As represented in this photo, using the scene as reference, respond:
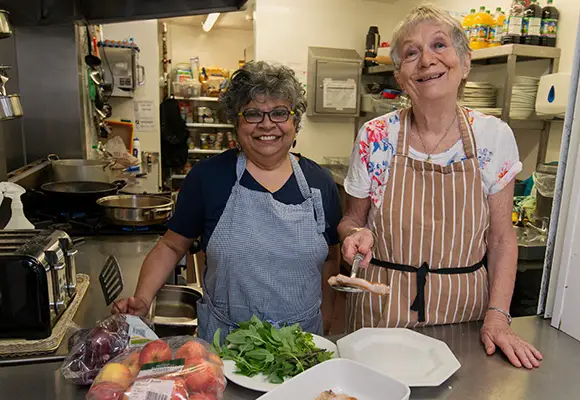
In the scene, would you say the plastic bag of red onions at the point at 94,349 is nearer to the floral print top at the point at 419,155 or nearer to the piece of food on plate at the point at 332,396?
the piece of food on plate at the point at 332,396

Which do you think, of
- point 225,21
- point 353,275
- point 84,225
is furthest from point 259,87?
point 225,21

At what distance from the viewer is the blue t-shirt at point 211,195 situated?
4.89 ft

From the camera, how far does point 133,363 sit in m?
0.84

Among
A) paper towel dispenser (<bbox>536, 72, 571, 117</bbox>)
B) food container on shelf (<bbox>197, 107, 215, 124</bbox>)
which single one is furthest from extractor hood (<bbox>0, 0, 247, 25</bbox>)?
food container on shelf (<bbox>197, 107, 215, 124</bbox>)

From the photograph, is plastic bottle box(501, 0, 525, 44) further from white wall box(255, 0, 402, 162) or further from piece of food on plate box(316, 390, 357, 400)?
piece of food on plate box(316, 390, 357, 400)

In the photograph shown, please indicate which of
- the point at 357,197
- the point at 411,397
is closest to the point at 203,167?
the point at 357,197

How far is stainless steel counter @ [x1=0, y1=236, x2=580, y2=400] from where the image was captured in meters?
0.97

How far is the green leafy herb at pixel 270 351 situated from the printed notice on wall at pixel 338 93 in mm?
3848

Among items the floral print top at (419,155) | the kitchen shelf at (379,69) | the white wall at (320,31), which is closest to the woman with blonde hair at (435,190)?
the floral print top at (419,155)

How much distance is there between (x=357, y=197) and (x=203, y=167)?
0.50m

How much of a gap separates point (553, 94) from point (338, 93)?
2320mm

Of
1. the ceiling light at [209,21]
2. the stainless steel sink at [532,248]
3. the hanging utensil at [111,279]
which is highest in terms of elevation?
the ceiling light at [209,21]

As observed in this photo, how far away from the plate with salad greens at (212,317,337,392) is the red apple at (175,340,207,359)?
0.11 meters

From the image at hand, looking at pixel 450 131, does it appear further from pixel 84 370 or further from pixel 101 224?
pixel 101 224
